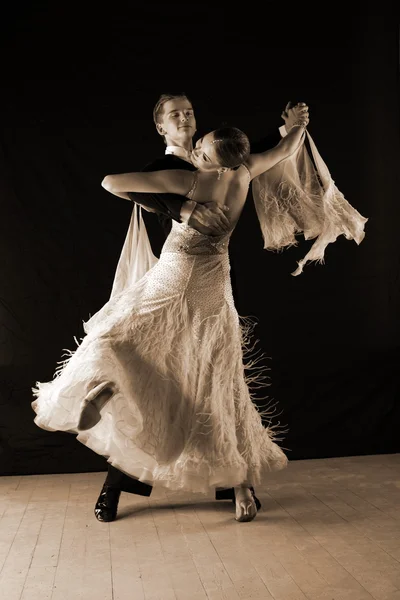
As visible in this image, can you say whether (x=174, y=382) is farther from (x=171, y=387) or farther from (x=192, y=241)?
(x=192, y=241)

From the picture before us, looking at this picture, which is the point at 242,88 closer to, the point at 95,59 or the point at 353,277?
the point at 95,59

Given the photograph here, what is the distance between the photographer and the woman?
329 centimetres

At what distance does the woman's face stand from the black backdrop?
1.15 m

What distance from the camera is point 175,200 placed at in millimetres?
3324

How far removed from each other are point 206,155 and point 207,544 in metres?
1.40

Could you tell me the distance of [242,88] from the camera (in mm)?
4613

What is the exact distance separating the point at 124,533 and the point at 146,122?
213 centimetres

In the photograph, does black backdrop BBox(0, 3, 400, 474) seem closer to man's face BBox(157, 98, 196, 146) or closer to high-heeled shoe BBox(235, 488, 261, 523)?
man's face BBox(157, 98, 196, 146)

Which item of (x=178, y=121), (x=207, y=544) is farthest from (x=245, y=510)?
(x=178, y=121)

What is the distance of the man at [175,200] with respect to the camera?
10.9 feet

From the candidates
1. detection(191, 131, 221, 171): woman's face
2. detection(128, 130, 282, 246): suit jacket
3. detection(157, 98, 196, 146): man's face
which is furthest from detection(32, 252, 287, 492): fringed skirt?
detection(157, 98, 196, 146): man's face

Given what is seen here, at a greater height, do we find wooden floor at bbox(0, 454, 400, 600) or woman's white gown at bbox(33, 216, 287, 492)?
woman's white gown at bbox(33, 216, 287, 492)

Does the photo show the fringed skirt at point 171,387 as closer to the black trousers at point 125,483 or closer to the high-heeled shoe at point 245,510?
the high-heeled shoe at point 245,510

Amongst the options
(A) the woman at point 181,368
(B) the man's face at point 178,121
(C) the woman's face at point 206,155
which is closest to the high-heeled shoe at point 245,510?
(A) the woman at point 181,368
